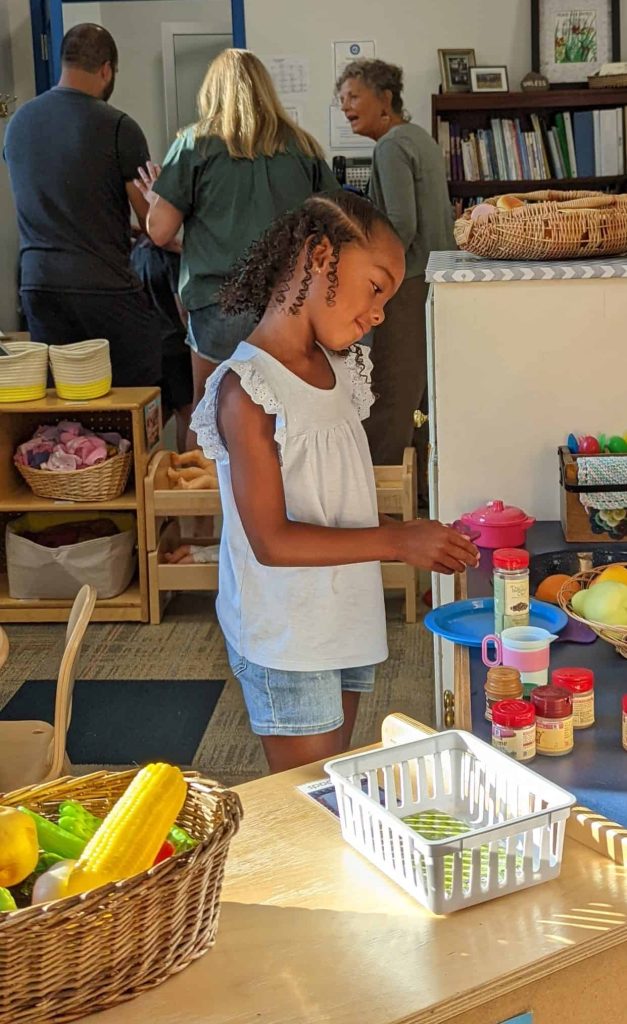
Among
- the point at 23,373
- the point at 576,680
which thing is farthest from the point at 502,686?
the point at 23,373

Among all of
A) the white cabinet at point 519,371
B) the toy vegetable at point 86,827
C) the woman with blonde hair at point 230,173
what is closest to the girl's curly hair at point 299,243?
the white cabinet at point 519,371

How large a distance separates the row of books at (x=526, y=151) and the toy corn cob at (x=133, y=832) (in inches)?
192

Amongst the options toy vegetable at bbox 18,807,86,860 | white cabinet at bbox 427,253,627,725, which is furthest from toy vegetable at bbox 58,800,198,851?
white cabinet at bbox 427,253,627,725

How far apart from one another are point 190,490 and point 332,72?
2.76 metres

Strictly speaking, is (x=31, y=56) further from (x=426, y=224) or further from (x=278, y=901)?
(x=278, y=901)

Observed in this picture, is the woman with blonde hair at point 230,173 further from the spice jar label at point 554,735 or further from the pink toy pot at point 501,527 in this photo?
the spice jar label at point 554,735

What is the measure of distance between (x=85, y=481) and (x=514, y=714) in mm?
2684

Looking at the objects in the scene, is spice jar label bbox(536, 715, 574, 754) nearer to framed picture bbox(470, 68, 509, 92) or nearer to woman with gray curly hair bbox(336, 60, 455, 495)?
woman with gray curly hair bbox(336, 60, 455, 495)

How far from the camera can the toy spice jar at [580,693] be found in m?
1.42

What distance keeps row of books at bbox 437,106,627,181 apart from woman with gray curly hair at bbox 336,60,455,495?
4.36ft

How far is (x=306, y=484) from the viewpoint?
188cm

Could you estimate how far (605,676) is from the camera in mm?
1566

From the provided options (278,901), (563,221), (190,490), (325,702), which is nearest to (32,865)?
(278,901)

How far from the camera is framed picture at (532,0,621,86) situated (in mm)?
5566
